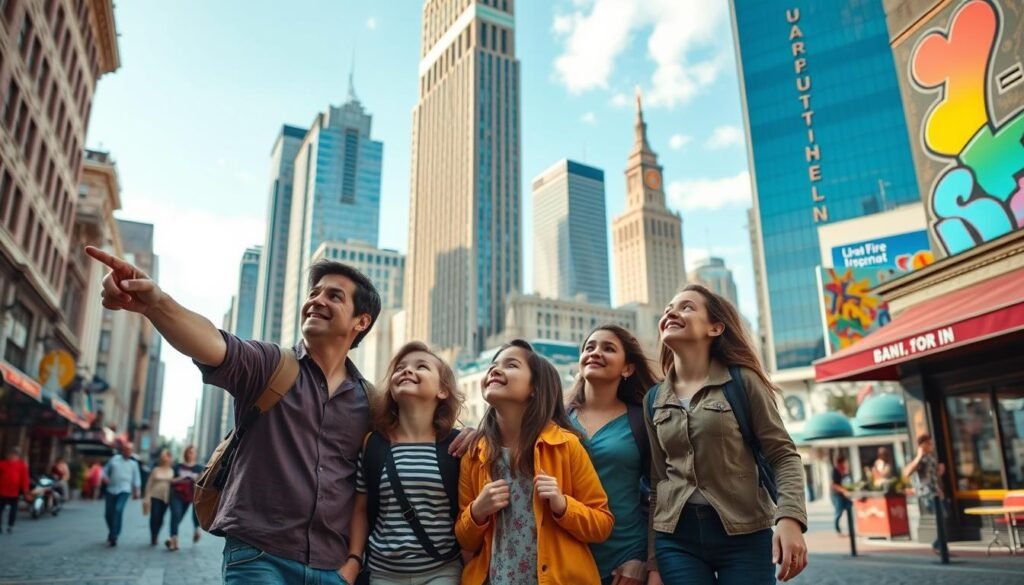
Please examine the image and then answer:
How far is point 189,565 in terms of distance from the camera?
9641 mm

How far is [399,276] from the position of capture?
518ft

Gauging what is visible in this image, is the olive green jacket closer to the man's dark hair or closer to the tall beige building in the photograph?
the man's dark hair

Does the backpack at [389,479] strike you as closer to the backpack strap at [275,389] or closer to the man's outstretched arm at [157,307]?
the backpack strap at [275,389]

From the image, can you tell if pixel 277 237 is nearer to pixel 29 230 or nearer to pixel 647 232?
pixel 647 232

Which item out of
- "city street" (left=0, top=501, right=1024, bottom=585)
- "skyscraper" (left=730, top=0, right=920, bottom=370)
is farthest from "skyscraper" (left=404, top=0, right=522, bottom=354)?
"city street" (left=0, top=501, right=1024, bottom=585)

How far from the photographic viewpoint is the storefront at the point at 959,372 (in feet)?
34.2

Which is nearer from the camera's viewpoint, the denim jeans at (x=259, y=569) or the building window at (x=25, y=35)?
the denim jeans at (x=259, y=569)

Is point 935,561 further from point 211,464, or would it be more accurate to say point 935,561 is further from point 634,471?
point 211,464

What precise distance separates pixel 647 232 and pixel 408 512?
15624cm

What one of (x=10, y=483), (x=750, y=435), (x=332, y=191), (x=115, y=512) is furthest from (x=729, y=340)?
(x=332, y=191)

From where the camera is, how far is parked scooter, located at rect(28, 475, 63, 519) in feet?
66.0

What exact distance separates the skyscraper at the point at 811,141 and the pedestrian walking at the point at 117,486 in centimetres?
4886

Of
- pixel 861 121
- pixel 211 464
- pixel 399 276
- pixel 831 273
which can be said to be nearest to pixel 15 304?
pixel 211 464

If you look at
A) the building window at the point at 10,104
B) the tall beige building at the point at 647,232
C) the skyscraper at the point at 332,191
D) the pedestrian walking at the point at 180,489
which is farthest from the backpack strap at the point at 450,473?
the skyscraper at the point at 332,191
